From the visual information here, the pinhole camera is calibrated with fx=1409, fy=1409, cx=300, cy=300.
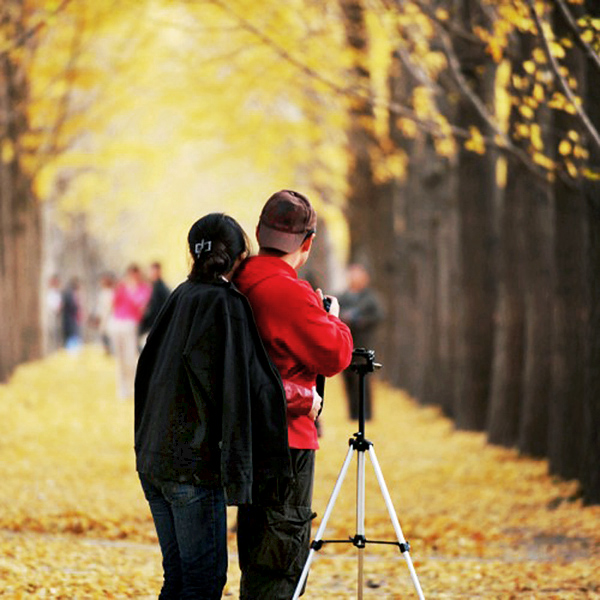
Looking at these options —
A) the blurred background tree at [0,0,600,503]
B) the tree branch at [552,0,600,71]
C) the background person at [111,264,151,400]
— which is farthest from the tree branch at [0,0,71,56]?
the background person at [111,264,151,400]

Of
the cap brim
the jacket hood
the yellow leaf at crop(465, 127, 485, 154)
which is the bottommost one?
the jacket hood

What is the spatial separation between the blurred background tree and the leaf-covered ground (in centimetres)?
63

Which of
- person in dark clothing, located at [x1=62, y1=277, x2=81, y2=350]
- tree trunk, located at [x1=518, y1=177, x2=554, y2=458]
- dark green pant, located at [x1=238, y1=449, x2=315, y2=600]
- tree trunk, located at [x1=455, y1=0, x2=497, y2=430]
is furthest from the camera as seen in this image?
person in dark clothing, located at [x1=62, y1=277, x2=81, y2=350]

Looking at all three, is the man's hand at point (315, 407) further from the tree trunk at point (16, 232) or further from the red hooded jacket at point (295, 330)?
the tree trunk at point (16, 232)

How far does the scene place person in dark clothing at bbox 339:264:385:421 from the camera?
710 inches

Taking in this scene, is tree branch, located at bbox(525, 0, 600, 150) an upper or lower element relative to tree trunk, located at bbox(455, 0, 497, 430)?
upper

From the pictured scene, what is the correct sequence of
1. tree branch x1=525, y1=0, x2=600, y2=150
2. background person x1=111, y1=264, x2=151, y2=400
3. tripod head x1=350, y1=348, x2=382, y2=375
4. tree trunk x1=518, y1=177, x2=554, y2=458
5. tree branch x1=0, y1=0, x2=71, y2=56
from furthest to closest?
background person x1=111, y1=264, x2=151, y2=400 < tree trunk x1=518, y1=177, x2=554, y2=458 < tree branch x1=0, y1=0, x2=71, y2=56 < tree branch x1=525, y1=0, x2=600, y2=150 < tripod head x1=350, y1=348, x2=382, y2=375

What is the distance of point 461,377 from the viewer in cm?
1769

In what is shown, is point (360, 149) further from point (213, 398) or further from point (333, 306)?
point (213, 398)

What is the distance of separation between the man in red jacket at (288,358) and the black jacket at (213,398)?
0.61 feet

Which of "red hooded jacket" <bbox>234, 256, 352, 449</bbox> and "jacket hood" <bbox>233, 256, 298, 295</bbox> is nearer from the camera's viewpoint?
"red hooded jacket" <bbox>234, 256, 352, 449</bbox>

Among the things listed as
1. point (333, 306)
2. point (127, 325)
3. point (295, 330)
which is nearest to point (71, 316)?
point (127, 325)

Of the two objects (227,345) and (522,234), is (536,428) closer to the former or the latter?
(522,234)

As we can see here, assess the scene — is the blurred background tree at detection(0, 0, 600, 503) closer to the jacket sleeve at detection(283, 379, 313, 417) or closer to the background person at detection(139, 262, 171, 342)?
the background person at detection(139, 262, 171, 342)
